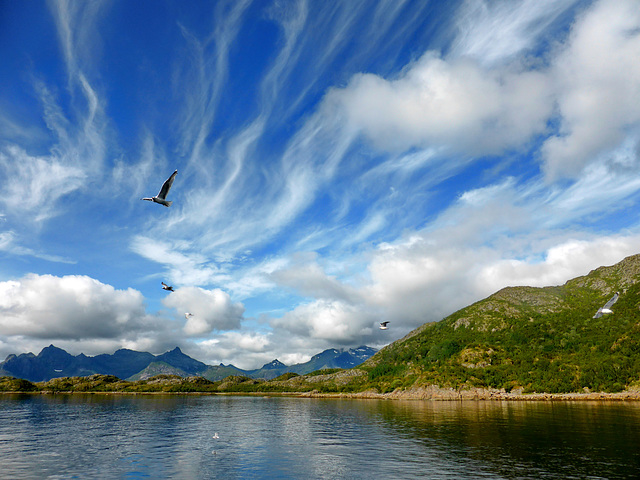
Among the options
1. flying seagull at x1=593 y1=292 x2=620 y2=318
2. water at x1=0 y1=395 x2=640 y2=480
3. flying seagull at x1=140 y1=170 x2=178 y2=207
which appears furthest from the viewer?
water at x1=0 y1=395 x2=640 y2=480

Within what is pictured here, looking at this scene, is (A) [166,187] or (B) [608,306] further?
(A) [166,187]

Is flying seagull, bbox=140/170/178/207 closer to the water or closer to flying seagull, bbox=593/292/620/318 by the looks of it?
the water

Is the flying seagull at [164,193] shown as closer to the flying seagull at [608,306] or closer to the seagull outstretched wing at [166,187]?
the seagull outstretched wing at [166,187]

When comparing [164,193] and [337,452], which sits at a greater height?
[164,193]

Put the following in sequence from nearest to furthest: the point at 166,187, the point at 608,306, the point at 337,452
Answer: the point at 608,306
the point at 166,187
the point at 337,452

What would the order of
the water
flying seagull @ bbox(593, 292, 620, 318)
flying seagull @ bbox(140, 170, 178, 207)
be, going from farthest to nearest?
the water → flying seagull @ bbox(140, 170, 178, 207) → flying seagull @ bbox(593, 292, 620, 318)

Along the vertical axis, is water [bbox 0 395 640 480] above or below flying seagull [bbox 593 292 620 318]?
below

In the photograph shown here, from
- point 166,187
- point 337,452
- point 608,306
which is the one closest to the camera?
point 608,306

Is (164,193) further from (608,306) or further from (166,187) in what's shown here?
(608,306)

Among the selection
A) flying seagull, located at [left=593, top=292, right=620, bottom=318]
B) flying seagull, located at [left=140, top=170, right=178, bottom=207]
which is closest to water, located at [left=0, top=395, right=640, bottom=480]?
flying seagull, located at [left=593, top=292, right=620, bottom=318]

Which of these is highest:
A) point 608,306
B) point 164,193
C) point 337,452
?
point 164,193

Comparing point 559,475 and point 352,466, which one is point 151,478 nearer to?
point 352,466

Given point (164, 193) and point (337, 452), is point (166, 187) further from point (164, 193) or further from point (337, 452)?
point (337, 452)

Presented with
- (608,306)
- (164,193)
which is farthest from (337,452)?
(164,193)
